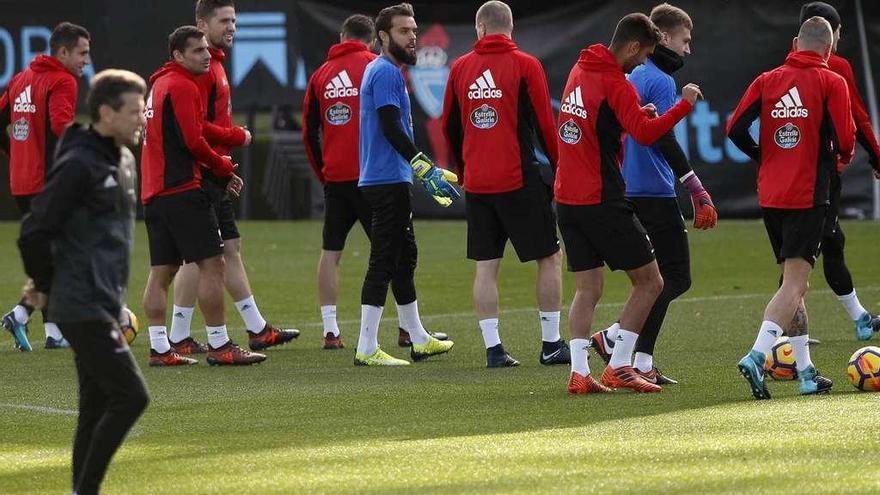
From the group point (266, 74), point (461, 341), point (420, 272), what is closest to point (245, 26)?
point (266, 74)

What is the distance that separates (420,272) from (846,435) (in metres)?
10.6

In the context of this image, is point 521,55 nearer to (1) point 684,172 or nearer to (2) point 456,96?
(2) point 456,96

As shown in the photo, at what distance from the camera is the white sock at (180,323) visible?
464 inches

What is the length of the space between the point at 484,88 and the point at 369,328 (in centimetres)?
166

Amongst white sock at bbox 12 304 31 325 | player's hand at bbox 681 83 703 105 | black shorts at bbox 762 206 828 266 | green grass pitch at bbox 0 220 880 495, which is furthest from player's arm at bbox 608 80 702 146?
white sock at bbox 12 304 31 325

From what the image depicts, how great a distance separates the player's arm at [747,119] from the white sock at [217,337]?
3.58 m

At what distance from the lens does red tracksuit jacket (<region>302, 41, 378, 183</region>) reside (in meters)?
12.3

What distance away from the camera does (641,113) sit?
9156 millimetres

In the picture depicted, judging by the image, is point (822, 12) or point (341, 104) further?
point (341, 104)

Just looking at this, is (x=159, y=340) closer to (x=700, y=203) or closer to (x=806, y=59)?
(x=700, y=203)

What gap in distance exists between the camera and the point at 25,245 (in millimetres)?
6344

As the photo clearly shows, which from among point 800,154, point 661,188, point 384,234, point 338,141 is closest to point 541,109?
point 661,188

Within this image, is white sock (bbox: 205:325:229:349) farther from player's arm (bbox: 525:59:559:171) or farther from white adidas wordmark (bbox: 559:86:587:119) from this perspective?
white adidas wordmark (bbox: 559:86:587:119)

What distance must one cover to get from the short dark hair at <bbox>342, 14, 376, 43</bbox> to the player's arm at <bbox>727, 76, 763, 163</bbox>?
3.41 metres
